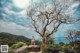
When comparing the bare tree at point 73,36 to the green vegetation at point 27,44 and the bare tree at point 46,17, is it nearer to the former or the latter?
the green vegetation at point 27,44

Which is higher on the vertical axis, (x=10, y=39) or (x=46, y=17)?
(x=46, y=17)

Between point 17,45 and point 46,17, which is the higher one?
point 46,17

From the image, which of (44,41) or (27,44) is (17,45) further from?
(44,41)

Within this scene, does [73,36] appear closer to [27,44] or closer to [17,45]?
[27,44]

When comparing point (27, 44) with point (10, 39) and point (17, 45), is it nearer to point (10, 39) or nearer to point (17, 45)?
point (17, 45)

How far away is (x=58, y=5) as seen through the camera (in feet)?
12.0

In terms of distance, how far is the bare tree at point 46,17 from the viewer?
11.9ft

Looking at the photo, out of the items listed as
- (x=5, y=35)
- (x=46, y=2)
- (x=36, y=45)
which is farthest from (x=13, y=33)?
(x=46, y=2)

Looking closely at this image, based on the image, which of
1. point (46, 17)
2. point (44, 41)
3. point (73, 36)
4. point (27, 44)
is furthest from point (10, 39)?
point (73, 36)

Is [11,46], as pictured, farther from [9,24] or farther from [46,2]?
[46,2]

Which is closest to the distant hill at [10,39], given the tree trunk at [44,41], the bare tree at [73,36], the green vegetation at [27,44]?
the green vegetation at [27,44]

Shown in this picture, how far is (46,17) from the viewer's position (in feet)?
11.9

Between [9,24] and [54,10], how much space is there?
658 millimetres

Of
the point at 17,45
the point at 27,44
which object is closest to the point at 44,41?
the point at 27,44
